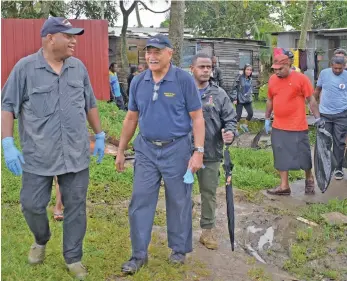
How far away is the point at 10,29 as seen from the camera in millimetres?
12617

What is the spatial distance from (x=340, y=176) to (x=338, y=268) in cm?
344

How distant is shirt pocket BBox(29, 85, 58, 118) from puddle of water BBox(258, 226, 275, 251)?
276 cm

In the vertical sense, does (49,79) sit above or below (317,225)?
above

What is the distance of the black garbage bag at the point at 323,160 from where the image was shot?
272 inches

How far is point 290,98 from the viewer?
686cm

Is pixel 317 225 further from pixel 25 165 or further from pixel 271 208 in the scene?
pixel 25 165

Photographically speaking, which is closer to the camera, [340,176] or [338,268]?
[338,268]

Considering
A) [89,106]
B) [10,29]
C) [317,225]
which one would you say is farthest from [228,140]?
[10,29]

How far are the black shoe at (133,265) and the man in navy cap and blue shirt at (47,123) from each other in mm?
602

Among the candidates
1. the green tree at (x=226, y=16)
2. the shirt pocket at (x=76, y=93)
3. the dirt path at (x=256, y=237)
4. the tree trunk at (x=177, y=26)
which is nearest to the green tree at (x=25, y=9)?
the tree trunk at (x=177, y=26)

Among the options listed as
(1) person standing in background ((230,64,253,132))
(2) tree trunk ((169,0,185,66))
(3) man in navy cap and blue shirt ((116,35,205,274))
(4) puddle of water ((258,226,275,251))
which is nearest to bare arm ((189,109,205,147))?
(3) man in navy cap and blue shirt ((116,35,205,274))

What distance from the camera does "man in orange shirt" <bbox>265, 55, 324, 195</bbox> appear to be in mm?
6801

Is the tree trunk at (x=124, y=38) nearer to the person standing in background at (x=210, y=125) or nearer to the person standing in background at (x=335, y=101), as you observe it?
the person standing in background at (x=335, y=101)

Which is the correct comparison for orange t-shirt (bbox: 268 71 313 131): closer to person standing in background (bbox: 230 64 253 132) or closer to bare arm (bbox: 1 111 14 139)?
bare arm (bbox: 1 111 14 139)
